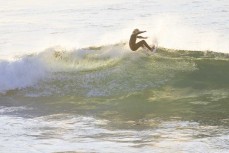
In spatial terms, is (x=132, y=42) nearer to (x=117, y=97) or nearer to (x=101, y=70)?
(x=101, y=70)

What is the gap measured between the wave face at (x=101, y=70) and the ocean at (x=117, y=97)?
29mm

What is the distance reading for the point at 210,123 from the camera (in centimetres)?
1270

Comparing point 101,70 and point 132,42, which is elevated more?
point 132,42

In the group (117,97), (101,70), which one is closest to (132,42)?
(101,70)

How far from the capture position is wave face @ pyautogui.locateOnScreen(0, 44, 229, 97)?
17562 mm

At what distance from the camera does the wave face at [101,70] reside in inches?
691

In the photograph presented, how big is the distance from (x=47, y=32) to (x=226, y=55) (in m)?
16.7

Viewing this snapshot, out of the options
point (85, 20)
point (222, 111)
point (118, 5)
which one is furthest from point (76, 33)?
point (222, 111)

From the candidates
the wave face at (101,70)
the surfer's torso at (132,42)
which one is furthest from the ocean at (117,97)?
the surfer's torso at (132,42)

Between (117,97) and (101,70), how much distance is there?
2453 millimetres

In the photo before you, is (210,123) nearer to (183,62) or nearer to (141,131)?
(141,131)

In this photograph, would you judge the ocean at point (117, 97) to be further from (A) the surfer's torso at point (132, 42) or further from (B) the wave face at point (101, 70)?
(A) the surfer's torso at point (132, 42)

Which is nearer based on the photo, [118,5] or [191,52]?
[191,52]

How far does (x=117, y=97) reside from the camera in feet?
53.9
